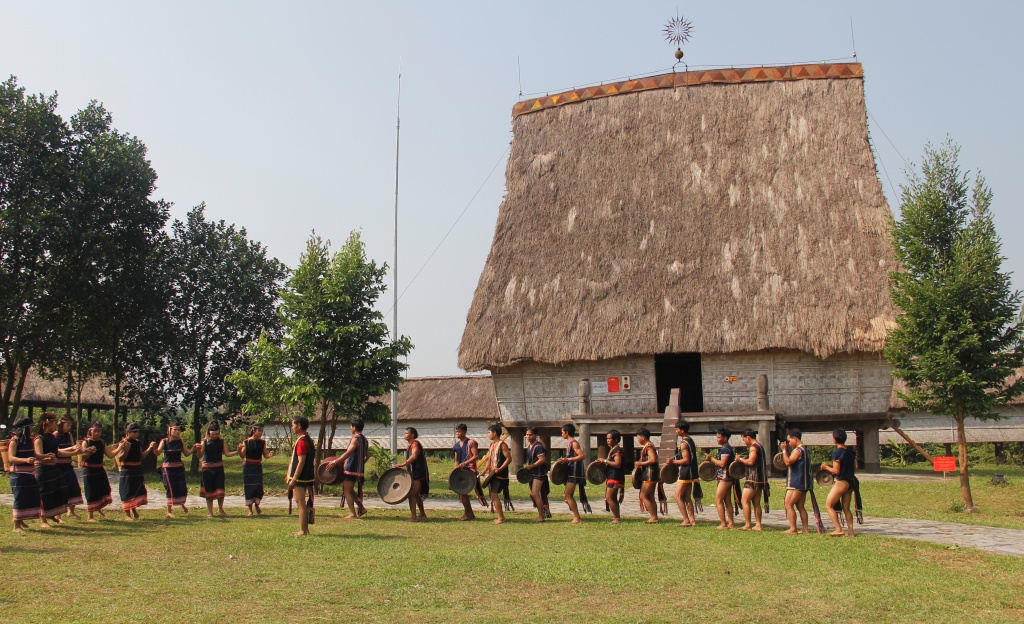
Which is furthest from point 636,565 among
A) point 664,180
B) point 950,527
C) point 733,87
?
point 733,87

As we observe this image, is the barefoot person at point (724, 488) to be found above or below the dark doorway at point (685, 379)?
below

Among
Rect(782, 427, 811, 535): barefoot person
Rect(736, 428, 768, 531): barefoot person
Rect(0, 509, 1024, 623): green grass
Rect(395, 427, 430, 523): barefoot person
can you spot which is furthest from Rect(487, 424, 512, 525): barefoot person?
Rect(782, 427, 811, 535): barefoot person

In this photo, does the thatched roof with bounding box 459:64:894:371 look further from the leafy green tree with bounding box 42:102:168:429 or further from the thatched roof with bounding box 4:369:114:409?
the thatched roof with bounding box 4:369:114:409

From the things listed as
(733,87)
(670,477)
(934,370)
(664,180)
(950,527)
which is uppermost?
(733,87)

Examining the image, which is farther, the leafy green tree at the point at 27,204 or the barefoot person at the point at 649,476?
the leafy green tree at the point at 27,204

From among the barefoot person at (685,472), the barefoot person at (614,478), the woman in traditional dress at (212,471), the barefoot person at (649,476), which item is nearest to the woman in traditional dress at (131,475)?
the woman in traditional dress at (212,471)

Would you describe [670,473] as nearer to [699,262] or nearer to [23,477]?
[23,477]

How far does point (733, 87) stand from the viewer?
2445 centimetres

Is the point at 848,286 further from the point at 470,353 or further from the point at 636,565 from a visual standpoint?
the point at 636,565

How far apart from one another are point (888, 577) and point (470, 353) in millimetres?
15372

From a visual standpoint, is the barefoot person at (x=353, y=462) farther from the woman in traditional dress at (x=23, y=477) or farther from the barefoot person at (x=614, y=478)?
the woman in traditional dress at (x=23, y=477)

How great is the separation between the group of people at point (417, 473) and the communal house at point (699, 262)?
6.73 metres

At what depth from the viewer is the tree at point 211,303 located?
26.4m

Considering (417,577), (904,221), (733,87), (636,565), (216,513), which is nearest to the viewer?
(417,577)
